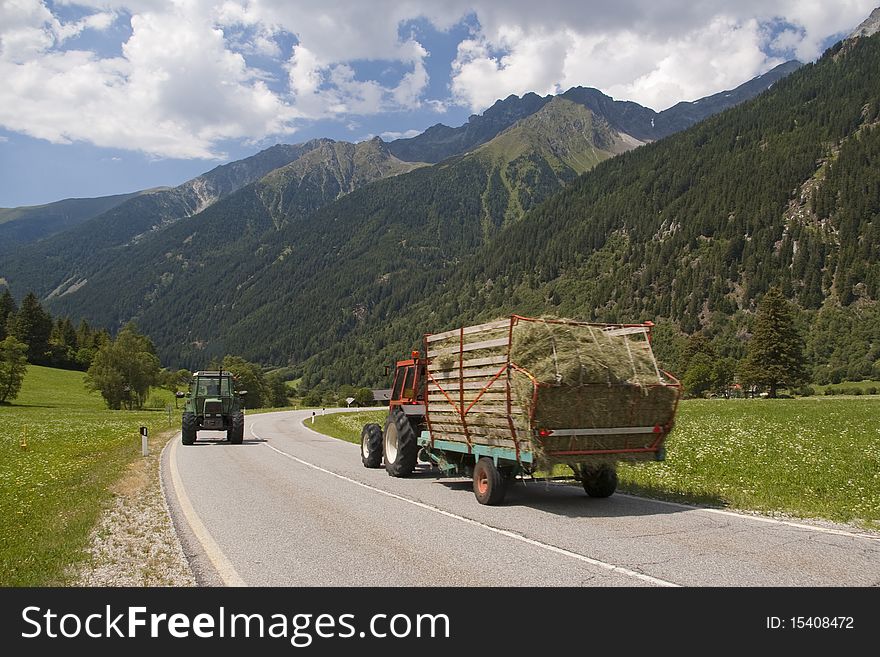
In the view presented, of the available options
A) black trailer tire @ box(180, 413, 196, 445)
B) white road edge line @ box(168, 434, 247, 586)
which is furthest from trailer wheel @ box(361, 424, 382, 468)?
black trailer tire @ box(180, 413, 196, 445)

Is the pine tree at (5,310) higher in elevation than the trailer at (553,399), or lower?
higher

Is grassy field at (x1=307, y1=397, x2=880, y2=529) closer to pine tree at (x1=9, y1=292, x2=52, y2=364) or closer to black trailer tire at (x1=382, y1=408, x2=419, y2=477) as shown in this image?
black trailer tire at (x1=382, y1=408, x2=419, y2=477)

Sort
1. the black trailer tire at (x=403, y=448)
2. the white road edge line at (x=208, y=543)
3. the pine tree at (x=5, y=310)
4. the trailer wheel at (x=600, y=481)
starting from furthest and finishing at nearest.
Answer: the pine tree at (x=5, y=310) < the black trailer tire at (x=403, y=448) < the trailer wheel at (x=600, y=481) < the white road edge line at (x=208, y=543)

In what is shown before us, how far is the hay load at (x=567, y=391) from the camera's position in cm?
1085

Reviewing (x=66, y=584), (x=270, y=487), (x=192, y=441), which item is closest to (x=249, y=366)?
(x=192, y=441)

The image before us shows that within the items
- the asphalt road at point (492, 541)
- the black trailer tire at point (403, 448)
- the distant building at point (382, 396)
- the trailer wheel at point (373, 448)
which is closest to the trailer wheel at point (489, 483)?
the asphalt road at point (492, 541)

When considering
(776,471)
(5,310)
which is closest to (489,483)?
(776,471)

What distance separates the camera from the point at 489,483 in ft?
40.0

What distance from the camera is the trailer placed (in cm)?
1089

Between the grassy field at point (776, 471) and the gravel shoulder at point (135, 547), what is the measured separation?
30.5 feet

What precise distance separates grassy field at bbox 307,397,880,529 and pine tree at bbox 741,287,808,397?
5246cm

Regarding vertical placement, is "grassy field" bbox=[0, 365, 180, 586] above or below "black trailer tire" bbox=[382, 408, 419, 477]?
below

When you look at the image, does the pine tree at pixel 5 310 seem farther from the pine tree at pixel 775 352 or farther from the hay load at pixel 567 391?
the hay load at pixel 567 391

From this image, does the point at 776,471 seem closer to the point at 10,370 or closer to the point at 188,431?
the point at 188,431
